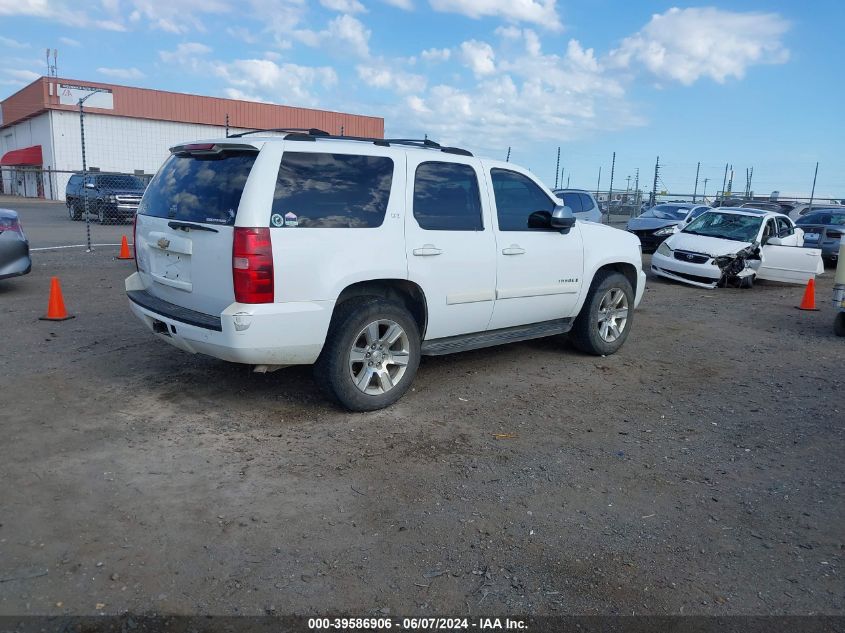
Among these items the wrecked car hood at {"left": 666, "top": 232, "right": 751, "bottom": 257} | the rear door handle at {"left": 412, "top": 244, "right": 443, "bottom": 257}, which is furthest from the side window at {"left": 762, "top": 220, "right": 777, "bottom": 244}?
the rear door handle at {"left": 412, "top": 244, "right": 443, "bottom": 257}

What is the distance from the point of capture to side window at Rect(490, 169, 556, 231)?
19.1ft

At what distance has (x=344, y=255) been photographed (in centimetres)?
468

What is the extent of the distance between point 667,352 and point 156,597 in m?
6.05

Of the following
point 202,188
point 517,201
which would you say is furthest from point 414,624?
point 517,201

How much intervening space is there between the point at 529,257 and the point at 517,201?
1.72 ft

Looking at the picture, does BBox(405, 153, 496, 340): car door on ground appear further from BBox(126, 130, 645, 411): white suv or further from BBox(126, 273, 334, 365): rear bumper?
BBox(126, 273, 334, 365): rear bumper

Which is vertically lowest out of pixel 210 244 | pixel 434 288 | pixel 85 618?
pixel 85 618

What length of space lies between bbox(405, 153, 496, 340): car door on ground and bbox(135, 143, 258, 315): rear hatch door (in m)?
1.33

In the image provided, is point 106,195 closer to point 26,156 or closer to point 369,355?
point 369,355

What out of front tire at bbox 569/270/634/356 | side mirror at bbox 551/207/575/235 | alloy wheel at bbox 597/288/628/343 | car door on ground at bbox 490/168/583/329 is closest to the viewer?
car door on ground at bbox 490/168/583/329

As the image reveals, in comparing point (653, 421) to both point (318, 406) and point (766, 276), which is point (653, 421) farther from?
point (766, 276)

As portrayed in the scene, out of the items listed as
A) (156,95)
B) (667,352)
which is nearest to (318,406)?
(667,352)

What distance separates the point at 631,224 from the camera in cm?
1897

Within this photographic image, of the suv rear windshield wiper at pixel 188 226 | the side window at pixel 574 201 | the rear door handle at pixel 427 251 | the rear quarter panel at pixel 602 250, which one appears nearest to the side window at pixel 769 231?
the side window at pixel 574 201
